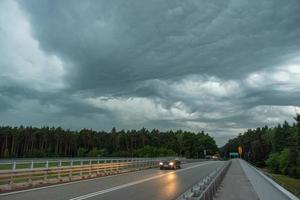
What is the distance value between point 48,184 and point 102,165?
10.9 metres

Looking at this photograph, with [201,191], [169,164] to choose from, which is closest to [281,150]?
[169,164]

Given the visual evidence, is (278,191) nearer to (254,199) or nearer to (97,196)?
(254,199)

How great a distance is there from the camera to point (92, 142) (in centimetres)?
17325

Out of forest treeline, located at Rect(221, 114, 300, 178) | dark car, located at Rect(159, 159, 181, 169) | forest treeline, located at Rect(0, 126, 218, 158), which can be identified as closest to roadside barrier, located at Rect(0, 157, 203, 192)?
dark car, located at Rect(159, 159, 181, 169)

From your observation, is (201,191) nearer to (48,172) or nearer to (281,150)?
(48,172)

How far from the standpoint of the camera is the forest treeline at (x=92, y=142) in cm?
14962

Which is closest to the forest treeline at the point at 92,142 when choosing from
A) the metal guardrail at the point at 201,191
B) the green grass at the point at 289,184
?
the green grass at the point at 289,184

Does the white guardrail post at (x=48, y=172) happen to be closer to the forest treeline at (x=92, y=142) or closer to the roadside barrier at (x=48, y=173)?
the roadside barrier at (x=48, y=173)

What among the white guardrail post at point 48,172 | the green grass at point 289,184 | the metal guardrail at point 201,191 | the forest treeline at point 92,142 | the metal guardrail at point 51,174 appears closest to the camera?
the metal guardrail at point 201,191

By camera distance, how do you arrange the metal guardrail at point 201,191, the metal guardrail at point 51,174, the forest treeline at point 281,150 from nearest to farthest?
the metal guardrail at point 201,191 → the metal guardrail at point 51,174 → the forest treeline at point 281,150

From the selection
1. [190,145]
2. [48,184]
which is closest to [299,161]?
[48,184]

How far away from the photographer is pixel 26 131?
15250 centimetres

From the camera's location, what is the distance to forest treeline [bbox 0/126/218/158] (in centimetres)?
14962

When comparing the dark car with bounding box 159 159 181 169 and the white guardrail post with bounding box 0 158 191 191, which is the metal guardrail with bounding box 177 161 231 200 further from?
the dark car with bounding box 159 159 181 169
